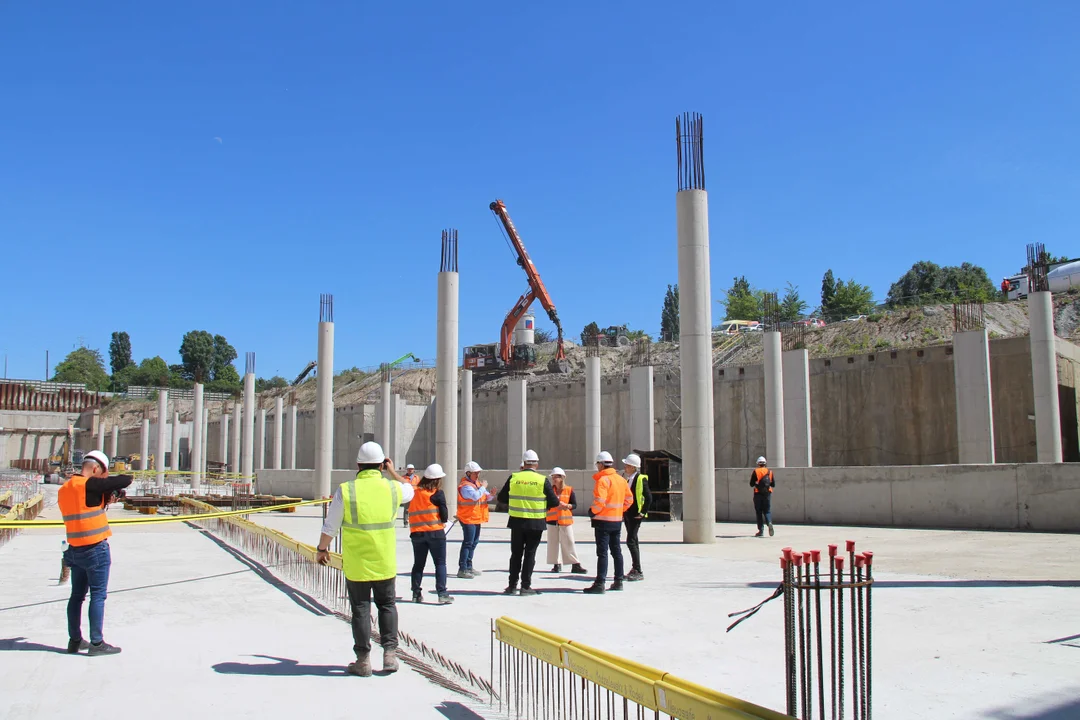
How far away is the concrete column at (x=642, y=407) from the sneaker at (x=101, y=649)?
29634 mm

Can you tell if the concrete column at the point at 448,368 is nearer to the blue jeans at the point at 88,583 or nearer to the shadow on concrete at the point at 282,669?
the blue jeans at the point at 88,583

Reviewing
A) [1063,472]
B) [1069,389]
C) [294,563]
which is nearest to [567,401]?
[1069,389]

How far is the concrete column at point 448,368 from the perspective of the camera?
24.0m

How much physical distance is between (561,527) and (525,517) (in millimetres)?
1797

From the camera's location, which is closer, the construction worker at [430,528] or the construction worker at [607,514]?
the construction worker at [430,528]

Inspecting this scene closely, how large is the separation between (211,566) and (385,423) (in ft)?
102

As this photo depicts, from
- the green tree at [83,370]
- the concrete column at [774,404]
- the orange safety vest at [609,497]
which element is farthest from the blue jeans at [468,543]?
the green tree at [83,370]

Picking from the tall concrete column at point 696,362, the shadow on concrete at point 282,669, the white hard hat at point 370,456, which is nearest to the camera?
the shadow on concrete at point 282,669

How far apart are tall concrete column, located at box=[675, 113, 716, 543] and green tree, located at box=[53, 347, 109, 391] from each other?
449ft

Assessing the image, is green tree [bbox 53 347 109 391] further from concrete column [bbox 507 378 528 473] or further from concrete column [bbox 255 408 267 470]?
concrete column [bbox 507 378 528 473]

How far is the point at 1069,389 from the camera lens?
30156mm

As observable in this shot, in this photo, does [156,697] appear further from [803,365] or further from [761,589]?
[803,365]

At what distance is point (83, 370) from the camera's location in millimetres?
140875

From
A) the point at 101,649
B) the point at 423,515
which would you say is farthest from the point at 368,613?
the point at 423,515
